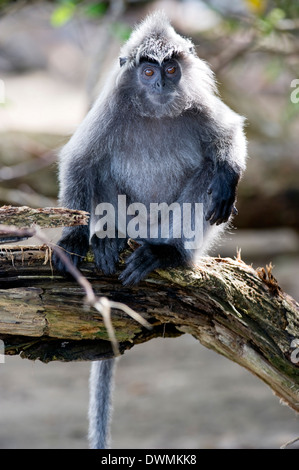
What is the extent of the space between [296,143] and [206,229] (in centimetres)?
485

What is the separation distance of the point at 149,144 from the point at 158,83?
427 millimetres

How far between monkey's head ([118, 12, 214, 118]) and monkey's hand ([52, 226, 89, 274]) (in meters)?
0.91

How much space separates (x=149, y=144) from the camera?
436cm

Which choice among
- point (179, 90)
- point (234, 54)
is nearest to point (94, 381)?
point (179, 90)

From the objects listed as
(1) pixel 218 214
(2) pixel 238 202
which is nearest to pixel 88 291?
(1) pixel 218 214

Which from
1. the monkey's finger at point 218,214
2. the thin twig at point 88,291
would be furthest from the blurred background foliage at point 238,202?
the thin twig at point 88,291

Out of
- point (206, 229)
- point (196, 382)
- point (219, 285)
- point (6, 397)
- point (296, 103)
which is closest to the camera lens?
point (219, 285)

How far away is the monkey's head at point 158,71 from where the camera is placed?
4125 millimetres

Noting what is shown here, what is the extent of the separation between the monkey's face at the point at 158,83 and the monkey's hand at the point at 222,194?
1.83ft

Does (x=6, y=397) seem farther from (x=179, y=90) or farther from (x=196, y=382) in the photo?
(x=179, y=90)

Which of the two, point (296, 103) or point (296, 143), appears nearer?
point (296, 103)

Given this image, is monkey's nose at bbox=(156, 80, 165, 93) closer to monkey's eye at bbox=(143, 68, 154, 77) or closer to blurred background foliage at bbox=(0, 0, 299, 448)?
monkey's eye at bbox=(143, 68, 154, 77)

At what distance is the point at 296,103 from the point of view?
6.72 meters

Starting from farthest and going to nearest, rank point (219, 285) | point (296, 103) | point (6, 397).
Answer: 1. point (6, 397)
2. point (296, 103)
3. point (219, 285)
